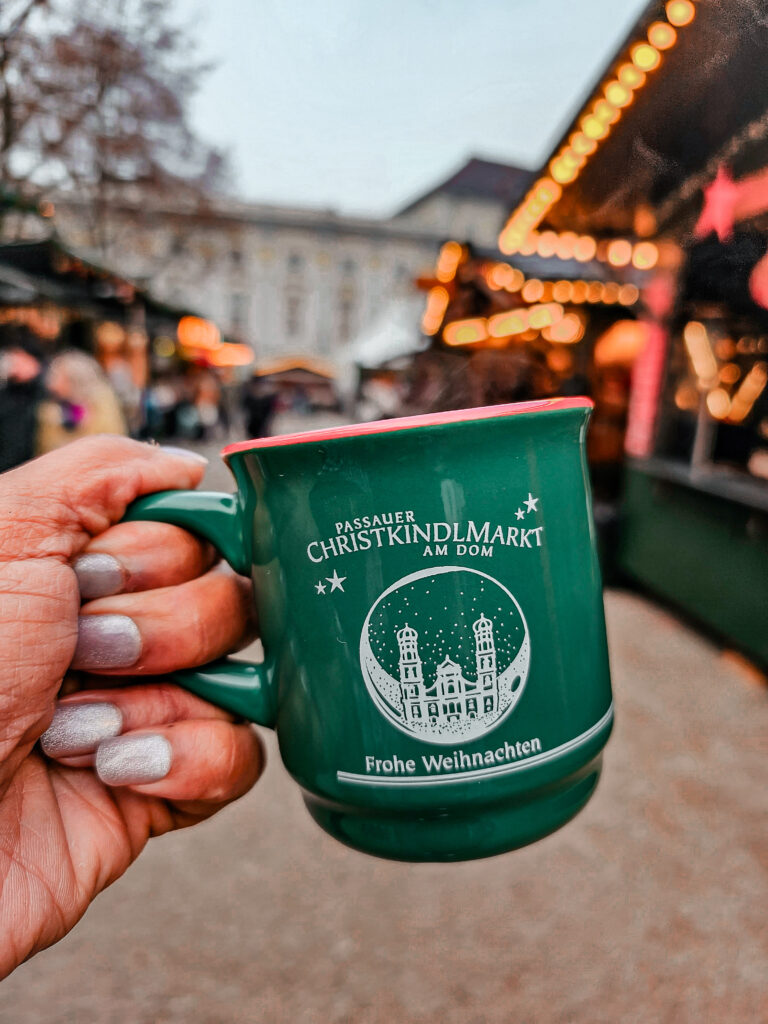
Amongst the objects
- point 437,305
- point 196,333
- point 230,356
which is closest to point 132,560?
point 196,333

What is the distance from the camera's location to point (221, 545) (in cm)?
64

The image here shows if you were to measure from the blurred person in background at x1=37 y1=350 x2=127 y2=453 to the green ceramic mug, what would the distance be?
73 centimetres

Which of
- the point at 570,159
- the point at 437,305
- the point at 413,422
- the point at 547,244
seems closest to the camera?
the point at 413,422

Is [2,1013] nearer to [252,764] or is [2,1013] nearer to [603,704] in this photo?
[252,764]

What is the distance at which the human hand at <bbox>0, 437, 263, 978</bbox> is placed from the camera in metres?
0.61

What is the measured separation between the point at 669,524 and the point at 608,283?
2.03 m

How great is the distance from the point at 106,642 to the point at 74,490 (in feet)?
0.47

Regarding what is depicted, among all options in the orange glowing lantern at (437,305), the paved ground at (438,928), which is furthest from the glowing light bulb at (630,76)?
the orange glowing lantern at (437,305)

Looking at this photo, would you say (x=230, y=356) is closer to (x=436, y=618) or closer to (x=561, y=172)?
(x=561, y=172)

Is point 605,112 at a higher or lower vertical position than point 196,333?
higher

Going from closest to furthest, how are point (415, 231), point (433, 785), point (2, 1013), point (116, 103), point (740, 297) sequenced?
point (433, 785)
point (740, 297)
point (116, 103)
point (2, 1013)
point (415, 231)

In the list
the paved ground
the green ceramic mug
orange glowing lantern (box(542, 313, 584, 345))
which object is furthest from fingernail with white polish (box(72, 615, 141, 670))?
the paved ground

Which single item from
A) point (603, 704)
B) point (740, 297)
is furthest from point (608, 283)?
point (603, 704)

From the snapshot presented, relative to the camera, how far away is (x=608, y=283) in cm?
123
